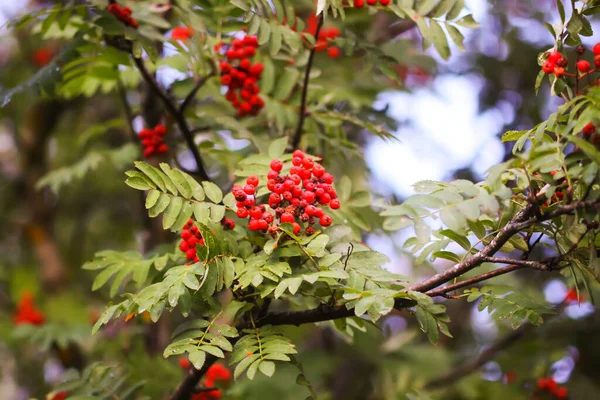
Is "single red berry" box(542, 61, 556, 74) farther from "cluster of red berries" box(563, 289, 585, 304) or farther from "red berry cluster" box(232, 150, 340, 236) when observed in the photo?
"cluster of red berries" box(563, 289, 585, 304)

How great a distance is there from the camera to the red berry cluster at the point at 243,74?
6.34 feet

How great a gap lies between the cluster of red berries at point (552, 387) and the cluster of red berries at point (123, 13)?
2.36 meters

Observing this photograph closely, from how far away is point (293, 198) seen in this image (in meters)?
1.37

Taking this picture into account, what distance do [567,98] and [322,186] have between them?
2.05ft

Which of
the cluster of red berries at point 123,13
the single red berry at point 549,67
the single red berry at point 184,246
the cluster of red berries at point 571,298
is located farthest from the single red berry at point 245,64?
the cluster of red berries at point 571,298

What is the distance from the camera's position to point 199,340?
4.38 ft

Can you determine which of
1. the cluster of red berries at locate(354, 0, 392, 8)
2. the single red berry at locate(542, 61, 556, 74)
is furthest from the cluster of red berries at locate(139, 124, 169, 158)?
the single red berry at locate(542, 61, 556, 74)

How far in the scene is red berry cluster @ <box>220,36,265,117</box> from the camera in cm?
193

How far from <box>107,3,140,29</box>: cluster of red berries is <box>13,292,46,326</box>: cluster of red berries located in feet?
7.09

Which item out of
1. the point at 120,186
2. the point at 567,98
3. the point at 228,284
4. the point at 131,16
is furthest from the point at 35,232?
the point at 567,98

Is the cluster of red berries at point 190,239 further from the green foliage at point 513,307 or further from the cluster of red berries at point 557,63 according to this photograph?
the cluster of red berries at point 557,63

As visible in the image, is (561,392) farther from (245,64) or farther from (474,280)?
(245,64)

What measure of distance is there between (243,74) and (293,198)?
29.4 inches

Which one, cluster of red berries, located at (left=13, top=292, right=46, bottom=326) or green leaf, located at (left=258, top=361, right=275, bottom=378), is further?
cluster of red berries, located at (left=13, top=292, right=46, bottom=326)
